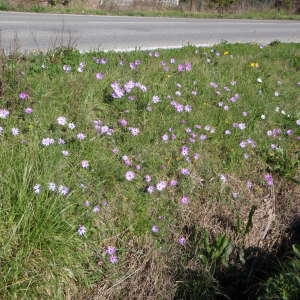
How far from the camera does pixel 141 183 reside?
349 centimetres

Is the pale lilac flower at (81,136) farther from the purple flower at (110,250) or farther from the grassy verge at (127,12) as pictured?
the grassy verge at (127,12)

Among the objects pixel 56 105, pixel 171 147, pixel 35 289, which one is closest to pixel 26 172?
pixel 35 289

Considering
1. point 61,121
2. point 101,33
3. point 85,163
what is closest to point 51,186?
point 85,163

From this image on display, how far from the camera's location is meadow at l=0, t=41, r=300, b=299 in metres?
2.65

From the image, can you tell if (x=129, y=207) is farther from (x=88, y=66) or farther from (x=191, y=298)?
(x=88, y=66)

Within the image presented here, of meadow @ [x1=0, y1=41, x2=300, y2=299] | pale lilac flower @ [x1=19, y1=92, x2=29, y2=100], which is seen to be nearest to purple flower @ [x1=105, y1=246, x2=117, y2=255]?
meadow @ [x1=0, y1=41, x2=300, y2=299]

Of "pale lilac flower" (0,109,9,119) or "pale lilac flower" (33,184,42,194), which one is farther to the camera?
"pale lilac flower" (0,109,9,119)

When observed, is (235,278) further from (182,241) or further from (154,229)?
(154,229)

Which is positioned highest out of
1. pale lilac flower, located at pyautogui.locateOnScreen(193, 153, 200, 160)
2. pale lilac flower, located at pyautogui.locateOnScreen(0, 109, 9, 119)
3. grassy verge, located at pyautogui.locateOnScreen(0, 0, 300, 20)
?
grassy verge, located at pyautogui.locateOnScreen(0, 0, 300, 20)

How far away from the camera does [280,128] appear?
4.91 metres

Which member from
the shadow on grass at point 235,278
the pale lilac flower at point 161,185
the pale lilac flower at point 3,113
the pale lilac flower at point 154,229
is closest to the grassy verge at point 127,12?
the pale lilac flower at point 3,113

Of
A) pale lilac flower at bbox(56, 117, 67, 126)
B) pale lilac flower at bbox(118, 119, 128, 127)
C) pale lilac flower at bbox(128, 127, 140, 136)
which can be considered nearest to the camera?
pale lilac flower at bbox(56, 117, 67, 126)

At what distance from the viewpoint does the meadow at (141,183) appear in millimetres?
2648

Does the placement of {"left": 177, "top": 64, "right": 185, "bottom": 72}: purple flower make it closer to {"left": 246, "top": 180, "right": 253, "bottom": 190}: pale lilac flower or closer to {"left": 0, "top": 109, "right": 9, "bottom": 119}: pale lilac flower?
{"left": 246, "top": 180, "right": 253, "bottom": 190}: pale lilac flower
